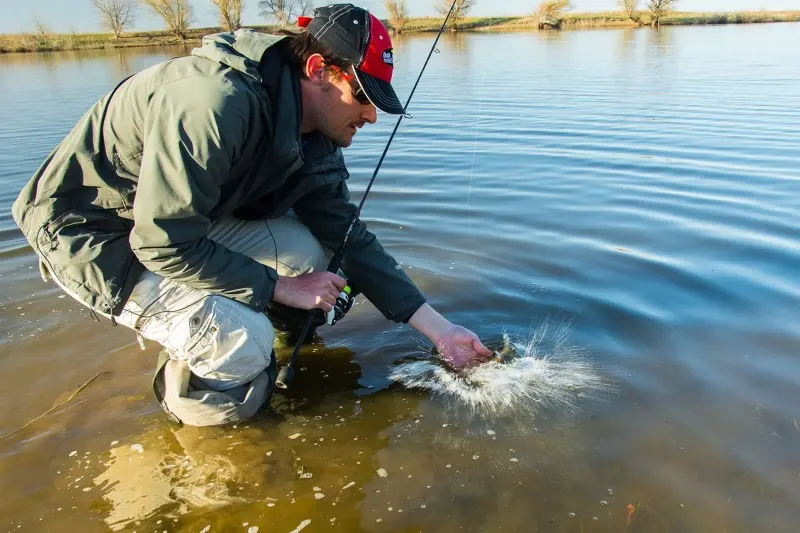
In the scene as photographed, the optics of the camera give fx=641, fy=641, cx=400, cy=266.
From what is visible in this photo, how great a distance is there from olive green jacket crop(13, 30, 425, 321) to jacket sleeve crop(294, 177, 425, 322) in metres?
0.55

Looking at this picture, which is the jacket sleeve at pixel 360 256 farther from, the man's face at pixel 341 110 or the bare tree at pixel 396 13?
the bare tree at pixel 396 13

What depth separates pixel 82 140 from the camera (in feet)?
8.60

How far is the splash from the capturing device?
121 inches

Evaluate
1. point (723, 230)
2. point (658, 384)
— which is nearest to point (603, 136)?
point (723, 230)

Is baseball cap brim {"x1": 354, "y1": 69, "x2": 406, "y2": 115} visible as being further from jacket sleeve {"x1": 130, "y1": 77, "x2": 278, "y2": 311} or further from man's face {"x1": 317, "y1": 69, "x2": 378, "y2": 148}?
jacket sleeve {"x1": 130, "y1": 77, "x2": 278, "y2": 311}

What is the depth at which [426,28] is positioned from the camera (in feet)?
199

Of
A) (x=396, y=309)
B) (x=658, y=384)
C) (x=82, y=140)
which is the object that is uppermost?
(x=82, y=140)

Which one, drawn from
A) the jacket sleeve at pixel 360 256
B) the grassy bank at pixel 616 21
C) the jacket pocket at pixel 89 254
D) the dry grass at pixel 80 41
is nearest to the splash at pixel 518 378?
the jacket sleeve at pixel 360 256

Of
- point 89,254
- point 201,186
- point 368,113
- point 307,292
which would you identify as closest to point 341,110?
point 368,113

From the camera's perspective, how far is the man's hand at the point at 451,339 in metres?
3.31

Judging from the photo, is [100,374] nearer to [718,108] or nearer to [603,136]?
[603,136]

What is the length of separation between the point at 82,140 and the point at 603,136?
7445 mm

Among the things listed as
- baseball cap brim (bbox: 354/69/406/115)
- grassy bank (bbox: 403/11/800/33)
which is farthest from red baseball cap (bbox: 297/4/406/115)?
grassy bank (bbox: 403/11/800/33)

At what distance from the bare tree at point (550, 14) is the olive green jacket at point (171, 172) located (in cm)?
5920
